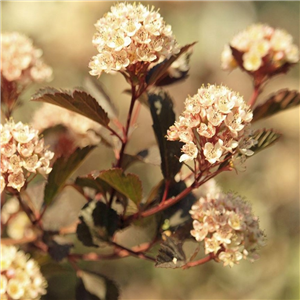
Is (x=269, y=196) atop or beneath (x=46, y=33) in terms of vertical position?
beneath

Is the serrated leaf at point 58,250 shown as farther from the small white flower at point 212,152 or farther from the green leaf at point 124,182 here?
the small white flower at point 212,152

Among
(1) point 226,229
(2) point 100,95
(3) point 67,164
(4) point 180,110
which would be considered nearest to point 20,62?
(2) point 100,95

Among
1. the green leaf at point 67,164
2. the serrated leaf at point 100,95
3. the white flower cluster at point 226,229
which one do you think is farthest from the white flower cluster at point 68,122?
the white flower cluster at point 226,229

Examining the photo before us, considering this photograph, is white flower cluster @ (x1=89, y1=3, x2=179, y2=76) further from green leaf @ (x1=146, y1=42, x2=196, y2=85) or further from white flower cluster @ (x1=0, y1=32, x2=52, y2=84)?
white flower cluster @ (x1=0, y1=32, x2=52, y2=84)

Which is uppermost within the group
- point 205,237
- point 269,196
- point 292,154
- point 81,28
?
point 81,28

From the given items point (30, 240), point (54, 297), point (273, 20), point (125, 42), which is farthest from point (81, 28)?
point (125, 42)

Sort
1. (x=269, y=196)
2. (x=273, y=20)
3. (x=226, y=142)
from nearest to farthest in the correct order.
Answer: (x=226, y=142)
(x=269, y=196)
(x=273, y=20)

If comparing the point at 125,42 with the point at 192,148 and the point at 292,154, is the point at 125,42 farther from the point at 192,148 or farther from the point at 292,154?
the point at 292,154
